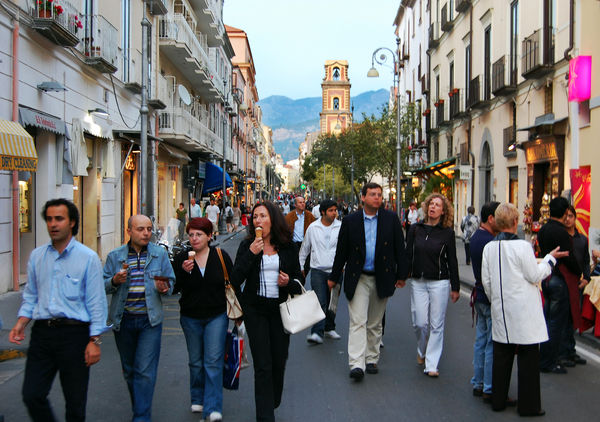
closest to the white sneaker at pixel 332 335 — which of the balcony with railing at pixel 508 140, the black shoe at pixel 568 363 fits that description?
the black shoe at pixel 568 363

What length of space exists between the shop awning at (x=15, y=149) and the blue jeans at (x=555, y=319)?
799 cm

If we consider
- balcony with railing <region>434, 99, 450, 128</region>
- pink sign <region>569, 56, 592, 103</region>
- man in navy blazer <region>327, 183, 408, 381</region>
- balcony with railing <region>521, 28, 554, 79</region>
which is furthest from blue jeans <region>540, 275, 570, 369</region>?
balcony with railing <region>434, 99, 450, 128</region>

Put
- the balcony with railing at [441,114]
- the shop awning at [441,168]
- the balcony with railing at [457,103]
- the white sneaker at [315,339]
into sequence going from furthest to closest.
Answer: the balcony with railing at [441,114] < the shop awning at [441,168] < the balcony with railing at [457,103] < the white sneaker at [315,339]

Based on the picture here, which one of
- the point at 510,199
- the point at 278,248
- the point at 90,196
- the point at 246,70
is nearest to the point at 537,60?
the point at 510,199

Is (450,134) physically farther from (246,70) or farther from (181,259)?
(246,70)

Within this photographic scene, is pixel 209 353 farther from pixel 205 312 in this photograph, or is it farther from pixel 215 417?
pixel 215 417

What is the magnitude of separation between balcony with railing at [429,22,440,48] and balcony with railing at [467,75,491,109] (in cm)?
860

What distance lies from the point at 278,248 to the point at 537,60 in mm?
14905

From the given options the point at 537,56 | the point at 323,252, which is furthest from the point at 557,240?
the point at 537,56

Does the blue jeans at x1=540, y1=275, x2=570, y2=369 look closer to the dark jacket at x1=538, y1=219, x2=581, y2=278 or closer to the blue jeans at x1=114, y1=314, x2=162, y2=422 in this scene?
the dark jacket at x1=538, y1=219, x2=581, y2=278

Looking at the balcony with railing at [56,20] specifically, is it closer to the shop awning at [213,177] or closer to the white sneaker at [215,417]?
the white sneaker at [215,417]

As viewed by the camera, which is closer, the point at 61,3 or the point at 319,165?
the point at 61,3

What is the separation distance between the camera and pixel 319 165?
87250 millimetres

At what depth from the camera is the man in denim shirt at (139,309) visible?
475 centimetres
